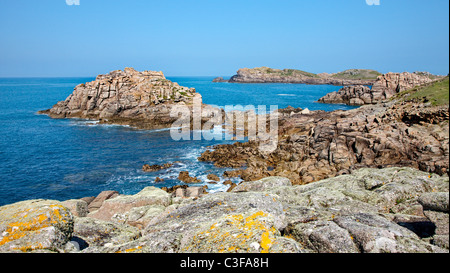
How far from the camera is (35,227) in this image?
8.19m

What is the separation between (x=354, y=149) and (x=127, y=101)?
6923cm

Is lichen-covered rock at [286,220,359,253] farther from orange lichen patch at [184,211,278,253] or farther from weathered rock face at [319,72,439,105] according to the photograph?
weathered rock face at [319,72,439,105]

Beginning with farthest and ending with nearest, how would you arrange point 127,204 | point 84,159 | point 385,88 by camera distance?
1. point 385,88
2. point 84,159
3. point 127,204

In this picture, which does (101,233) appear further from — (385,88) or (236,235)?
(385,88)

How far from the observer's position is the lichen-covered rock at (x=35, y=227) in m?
7.55

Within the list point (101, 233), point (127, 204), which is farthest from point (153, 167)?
point (101, 233)

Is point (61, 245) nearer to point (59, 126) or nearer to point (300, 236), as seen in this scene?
point (300, 236)

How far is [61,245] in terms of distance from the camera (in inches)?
323

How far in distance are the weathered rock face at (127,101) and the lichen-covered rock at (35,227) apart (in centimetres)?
6959

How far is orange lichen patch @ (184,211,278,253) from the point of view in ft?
22.8

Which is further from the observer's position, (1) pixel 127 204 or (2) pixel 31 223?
(1) pixel 127 204

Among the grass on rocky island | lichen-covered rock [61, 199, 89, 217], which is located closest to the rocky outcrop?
lichen-covered rock [61, 199, 89, 217]

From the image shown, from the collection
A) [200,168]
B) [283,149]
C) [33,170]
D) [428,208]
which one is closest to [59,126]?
[33,170]
